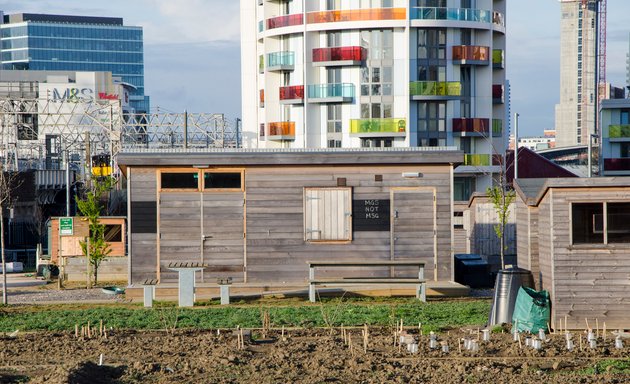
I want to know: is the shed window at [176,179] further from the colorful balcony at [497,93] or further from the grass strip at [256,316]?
the colorful balcony at [497,93]

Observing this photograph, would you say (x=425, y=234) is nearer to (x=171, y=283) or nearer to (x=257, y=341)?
(x=171, y=283)

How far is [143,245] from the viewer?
28.2 metres

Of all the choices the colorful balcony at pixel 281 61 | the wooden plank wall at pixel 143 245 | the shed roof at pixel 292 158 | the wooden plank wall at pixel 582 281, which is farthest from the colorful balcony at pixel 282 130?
the wooden plank wall at pixel 582 281

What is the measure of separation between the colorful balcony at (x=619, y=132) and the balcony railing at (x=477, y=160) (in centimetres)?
1981

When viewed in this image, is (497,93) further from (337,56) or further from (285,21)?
(285,21)

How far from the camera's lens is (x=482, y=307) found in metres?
24.3

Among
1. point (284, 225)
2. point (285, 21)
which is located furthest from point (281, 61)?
point (284, 225)

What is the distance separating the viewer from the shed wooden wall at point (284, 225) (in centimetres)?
2817

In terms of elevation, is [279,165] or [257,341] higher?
[279,165]

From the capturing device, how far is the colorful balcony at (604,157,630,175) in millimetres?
88150

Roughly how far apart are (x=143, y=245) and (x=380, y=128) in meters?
43.0

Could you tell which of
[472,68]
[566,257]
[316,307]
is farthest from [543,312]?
[472,68]

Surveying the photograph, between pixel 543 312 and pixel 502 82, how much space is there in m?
54.9

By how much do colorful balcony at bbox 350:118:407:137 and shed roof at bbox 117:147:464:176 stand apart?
136 feet
